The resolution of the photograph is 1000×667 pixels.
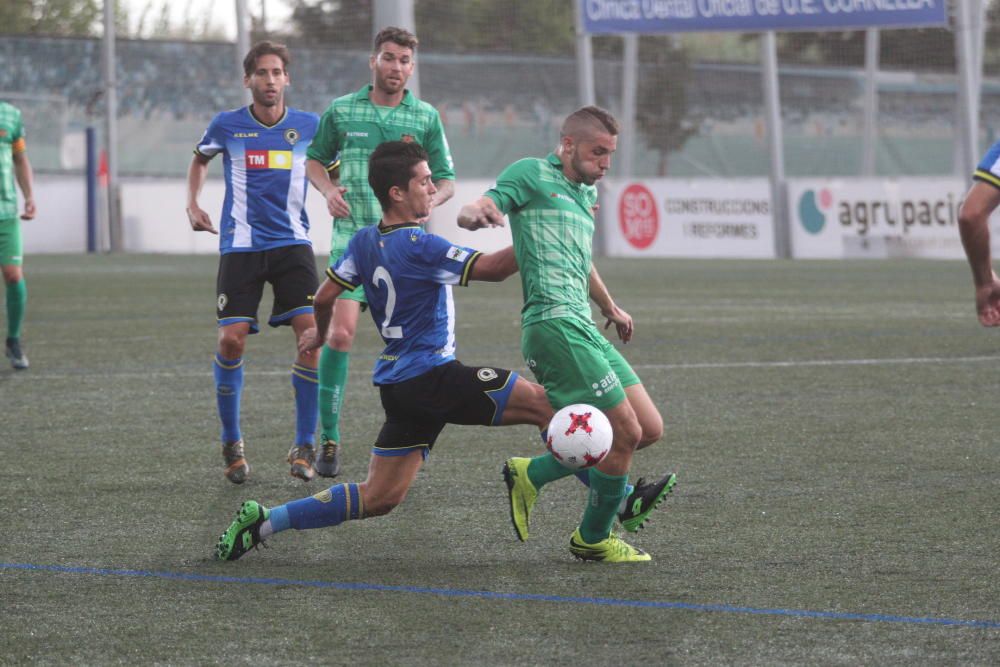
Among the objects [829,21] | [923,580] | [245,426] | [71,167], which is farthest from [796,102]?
[923,580]

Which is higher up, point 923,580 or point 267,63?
point 267,63

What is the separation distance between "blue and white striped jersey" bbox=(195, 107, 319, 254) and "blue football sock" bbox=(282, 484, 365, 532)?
7.19 ft

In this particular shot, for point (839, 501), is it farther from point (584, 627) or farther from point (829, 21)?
point (829, 21)

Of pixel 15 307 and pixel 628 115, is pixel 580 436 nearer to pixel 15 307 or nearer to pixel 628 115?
pixel 15 307

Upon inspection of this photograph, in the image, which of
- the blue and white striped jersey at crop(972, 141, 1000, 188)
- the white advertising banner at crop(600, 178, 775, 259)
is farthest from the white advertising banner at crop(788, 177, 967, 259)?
the blue and white striped jersey at crop(972, 141, 1000, 188)

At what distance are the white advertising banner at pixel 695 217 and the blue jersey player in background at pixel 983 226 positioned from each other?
20729 mm

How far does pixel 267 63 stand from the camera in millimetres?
6840

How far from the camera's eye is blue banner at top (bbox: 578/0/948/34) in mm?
25078

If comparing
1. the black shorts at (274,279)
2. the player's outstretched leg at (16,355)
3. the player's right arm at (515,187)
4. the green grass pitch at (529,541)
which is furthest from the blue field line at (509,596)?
the player's outstretched leg at (16,355)

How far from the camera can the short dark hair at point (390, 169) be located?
196 inches

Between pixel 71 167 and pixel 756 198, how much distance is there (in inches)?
615

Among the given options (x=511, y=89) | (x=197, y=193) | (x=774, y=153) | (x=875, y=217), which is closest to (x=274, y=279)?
(x=197, y=193)

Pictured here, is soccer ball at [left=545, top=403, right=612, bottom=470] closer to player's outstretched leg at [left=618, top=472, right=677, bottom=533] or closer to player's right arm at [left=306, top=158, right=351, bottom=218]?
player's outstretched leg at [left=618, top=472, right=677, bottom=533]

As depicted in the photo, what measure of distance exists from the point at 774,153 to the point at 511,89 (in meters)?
12.8
